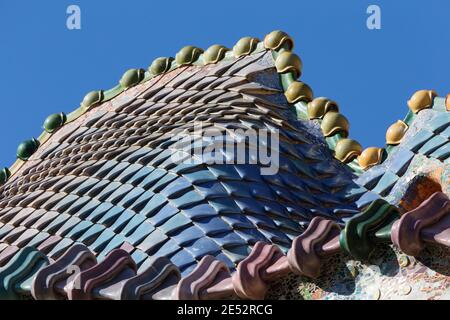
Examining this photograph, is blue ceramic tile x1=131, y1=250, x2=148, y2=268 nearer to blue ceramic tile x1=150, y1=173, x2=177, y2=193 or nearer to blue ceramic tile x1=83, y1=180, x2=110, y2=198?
blue ceramic tile x1=150, y1=173, x2=177, y2=193

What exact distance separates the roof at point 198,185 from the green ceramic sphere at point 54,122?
340mm

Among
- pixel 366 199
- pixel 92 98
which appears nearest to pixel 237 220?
pixel 366 199

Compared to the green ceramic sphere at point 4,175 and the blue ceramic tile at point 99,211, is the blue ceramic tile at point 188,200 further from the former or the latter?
the green ceramic sphere at point 4,175

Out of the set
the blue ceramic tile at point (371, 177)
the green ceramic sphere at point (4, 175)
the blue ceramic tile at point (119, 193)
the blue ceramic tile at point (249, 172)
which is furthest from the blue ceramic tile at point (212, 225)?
the green ceramic sphere at point (4, 175)

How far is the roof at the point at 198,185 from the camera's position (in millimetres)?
8406

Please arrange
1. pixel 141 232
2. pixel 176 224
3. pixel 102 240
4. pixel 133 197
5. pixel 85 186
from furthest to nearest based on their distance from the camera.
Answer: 1. pixel 85 186
2. pixel 133 197
3. pixel 102 240
4. pixel 141 232
5. pixel 176 224

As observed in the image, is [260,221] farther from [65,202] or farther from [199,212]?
[65,202]

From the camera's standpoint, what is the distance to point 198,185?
11.9 metres

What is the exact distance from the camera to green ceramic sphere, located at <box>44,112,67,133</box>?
53.4 ft

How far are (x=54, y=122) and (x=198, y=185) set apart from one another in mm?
4859

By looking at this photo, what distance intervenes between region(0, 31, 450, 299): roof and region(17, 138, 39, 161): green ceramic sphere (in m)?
0.07

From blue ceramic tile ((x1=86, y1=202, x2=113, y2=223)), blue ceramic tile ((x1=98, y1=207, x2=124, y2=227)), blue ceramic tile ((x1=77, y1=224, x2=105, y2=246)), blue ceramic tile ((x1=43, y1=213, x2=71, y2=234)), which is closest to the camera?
blue ceramic tile ((x1=77, y1=224, x2=105, y2=246))

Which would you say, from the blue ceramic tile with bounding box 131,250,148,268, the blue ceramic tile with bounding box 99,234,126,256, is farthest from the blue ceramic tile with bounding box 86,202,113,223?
the blue ceramic tile with bounding box 131,250,148,268
